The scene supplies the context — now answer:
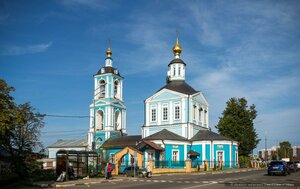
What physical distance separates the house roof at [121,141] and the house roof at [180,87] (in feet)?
27.8

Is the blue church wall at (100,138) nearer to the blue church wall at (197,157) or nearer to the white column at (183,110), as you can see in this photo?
the white column at (183,110)

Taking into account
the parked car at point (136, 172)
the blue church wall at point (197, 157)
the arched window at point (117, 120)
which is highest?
the arched window at point (117, 120)

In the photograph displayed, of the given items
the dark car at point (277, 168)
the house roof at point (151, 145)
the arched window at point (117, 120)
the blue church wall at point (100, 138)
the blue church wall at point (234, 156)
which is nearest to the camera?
the dark car at point (277, 168)

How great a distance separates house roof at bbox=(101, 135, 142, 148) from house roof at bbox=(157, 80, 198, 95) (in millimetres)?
8466

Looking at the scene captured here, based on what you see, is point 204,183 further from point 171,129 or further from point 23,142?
point 171,129

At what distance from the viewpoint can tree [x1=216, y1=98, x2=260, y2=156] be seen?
194 ft

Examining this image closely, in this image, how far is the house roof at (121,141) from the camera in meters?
53.1

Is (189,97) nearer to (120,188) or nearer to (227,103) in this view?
(227,103)

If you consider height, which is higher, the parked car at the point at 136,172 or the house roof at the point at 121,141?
the house roof at the point at 121,141

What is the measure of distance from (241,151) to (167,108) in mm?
16954

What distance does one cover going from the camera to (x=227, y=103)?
204ft

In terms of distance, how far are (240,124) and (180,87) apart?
14336 mm

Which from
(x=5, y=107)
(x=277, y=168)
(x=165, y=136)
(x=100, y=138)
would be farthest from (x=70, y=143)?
A: (x=5, y=107)

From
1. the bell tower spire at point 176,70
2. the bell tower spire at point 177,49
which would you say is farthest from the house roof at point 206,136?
the bell tower spire at point 177,49
